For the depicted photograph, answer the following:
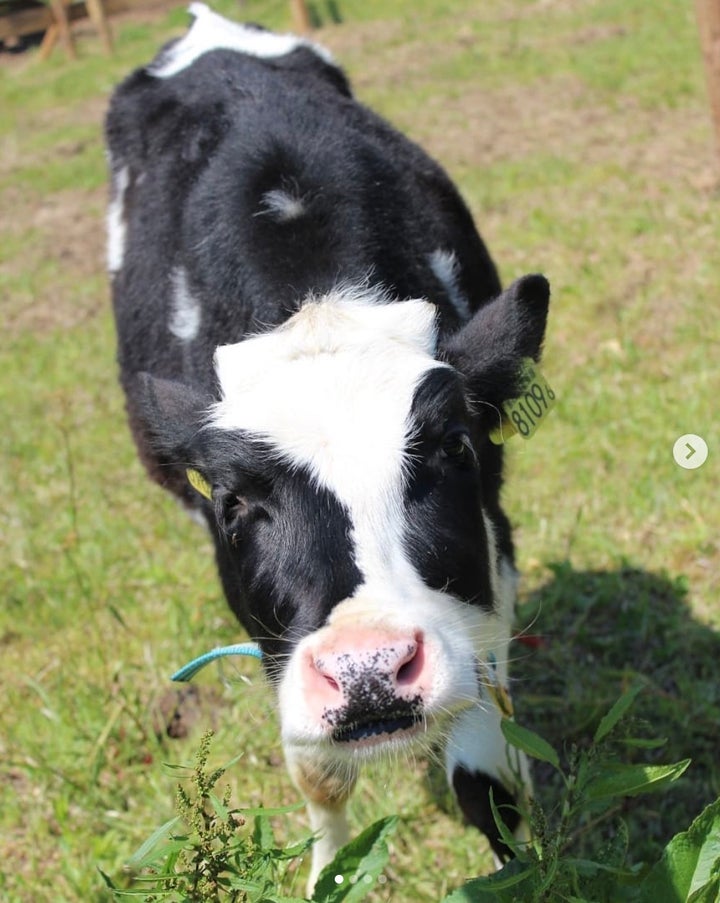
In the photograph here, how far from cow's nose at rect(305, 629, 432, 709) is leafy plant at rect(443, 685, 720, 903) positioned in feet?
0.88

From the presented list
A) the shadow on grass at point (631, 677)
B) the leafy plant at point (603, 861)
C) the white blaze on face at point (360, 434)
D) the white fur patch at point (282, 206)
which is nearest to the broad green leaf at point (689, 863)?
the leafy plant at point (603, 861)

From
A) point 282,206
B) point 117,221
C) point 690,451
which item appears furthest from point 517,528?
point 117,221

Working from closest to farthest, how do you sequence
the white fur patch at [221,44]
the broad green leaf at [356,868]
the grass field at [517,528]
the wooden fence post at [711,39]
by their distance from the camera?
1. the broad green leaf at [356,868]
2. the grass field at [517,528]
3. the white fur patch at [221,44]
4. the wooden fence post at [711,39]

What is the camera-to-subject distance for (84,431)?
5.86 meters

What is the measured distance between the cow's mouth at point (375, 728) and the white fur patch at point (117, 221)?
2.72m

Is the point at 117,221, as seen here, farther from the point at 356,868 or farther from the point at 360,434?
the point at 356,868

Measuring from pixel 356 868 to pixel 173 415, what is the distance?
1168mm

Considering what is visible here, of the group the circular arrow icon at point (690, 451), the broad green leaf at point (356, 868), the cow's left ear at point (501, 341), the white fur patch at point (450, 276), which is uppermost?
the cow's left ear at point (501, 341)

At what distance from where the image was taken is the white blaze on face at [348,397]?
2.26m

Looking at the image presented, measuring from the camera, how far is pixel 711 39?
5.94 m

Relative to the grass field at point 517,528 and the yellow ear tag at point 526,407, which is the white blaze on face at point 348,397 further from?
the grass field at point 517,528

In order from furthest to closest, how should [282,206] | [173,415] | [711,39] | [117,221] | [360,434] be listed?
[711,39]
[117,221]
[282,206]
[173,415]
[360,434]

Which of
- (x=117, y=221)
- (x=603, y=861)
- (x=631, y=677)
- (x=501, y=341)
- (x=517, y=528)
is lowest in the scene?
(x=517, y=528)

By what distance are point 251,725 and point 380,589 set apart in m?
1.73
